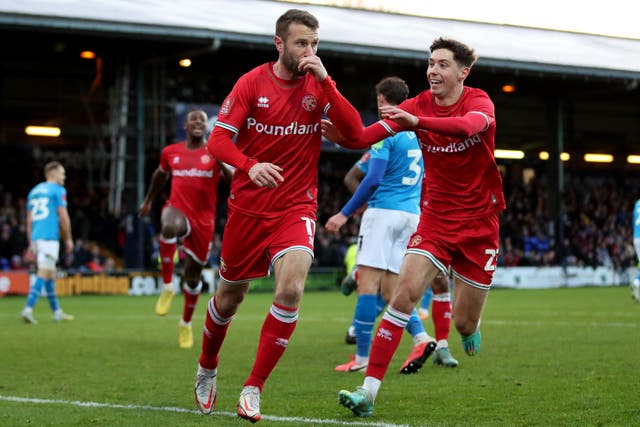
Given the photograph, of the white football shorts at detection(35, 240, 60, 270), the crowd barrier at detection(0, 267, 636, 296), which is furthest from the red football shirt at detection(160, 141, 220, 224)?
the crowd barrier at detection(0, 267, 636, 296)

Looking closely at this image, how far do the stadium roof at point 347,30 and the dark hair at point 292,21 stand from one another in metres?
19.3

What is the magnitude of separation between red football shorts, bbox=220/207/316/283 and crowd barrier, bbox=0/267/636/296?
20.1m

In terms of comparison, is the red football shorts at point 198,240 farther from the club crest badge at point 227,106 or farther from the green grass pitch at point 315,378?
the club crest badge at point 227,106

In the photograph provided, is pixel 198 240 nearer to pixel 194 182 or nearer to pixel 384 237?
pixel 194 182

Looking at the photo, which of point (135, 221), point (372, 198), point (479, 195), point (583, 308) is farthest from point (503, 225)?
point (479, 195)

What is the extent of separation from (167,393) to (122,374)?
137 cm

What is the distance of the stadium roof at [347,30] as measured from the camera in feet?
83.9

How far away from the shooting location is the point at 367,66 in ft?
113

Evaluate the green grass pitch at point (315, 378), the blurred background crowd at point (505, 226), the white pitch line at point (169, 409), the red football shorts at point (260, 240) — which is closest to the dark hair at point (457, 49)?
the red football shorts at point (260, 240)

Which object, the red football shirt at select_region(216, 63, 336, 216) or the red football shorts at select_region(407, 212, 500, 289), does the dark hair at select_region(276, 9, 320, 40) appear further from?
the red football shorts at select_region(407, 212, 500, 289)

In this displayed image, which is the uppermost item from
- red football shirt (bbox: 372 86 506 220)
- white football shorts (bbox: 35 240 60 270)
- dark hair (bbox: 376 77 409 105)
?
dark hair (bbox: 376 77 409 105)

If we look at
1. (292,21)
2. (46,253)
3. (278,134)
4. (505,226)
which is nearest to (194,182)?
(46,253)

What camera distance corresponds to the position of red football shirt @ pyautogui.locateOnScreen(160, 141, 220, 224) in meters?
12.0

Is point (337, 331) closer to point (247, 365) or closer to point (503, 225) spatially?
point (247, 365)
